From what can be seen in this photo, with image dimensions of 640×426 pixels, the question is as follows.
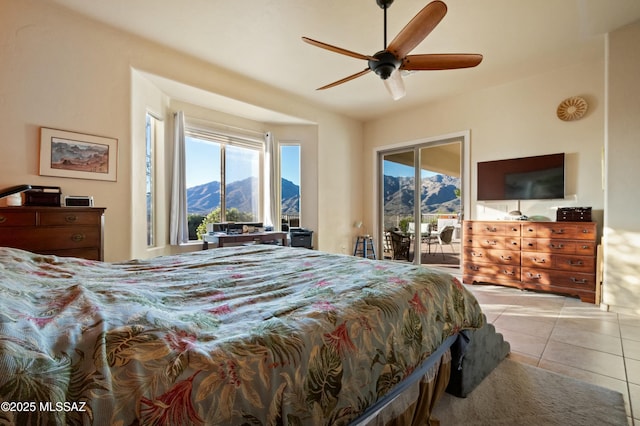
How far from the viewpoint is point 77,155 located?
2.73 metres

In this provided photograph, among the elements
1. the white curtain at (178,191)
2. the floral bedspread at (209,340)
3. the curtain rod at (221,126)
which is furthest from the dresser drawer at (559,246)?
the white curtain at (178,191)

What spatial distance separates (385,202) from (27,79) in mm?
5199

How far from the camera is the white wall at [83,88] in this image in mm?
2406

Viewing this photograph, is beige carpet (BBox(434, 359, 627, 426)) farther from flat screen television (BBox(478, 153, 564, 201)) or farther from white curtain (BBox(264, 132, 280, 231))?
white curtain (BBox(264, 132, 280, 231))

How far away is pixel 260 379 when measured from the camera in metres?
0.69

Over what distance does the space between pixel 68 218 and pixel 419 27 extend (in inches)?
120

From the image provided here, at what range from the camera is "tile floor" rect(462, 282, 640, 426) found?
180cm

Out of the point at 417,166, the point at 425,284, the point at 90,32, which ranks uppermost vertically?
the point at 90,32

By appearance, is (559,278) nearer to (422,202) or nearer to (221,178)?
(422,202)

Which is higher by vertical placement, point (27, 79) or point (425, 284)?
point (27, 79)

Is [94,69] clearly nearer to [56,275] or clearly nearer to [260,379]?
[56,275]

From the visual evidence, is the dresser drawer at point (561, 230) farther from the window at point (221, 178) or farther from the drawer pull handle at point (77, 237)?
the drawer pull handle at point (77, 237)

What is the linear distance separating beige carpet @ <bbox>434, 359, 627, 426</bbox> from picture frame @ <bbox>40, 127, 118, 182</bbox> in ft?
11.5

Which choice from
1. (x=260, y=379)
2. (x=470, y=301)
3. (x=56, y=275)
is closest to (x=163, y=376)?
(x=260, y=379)
